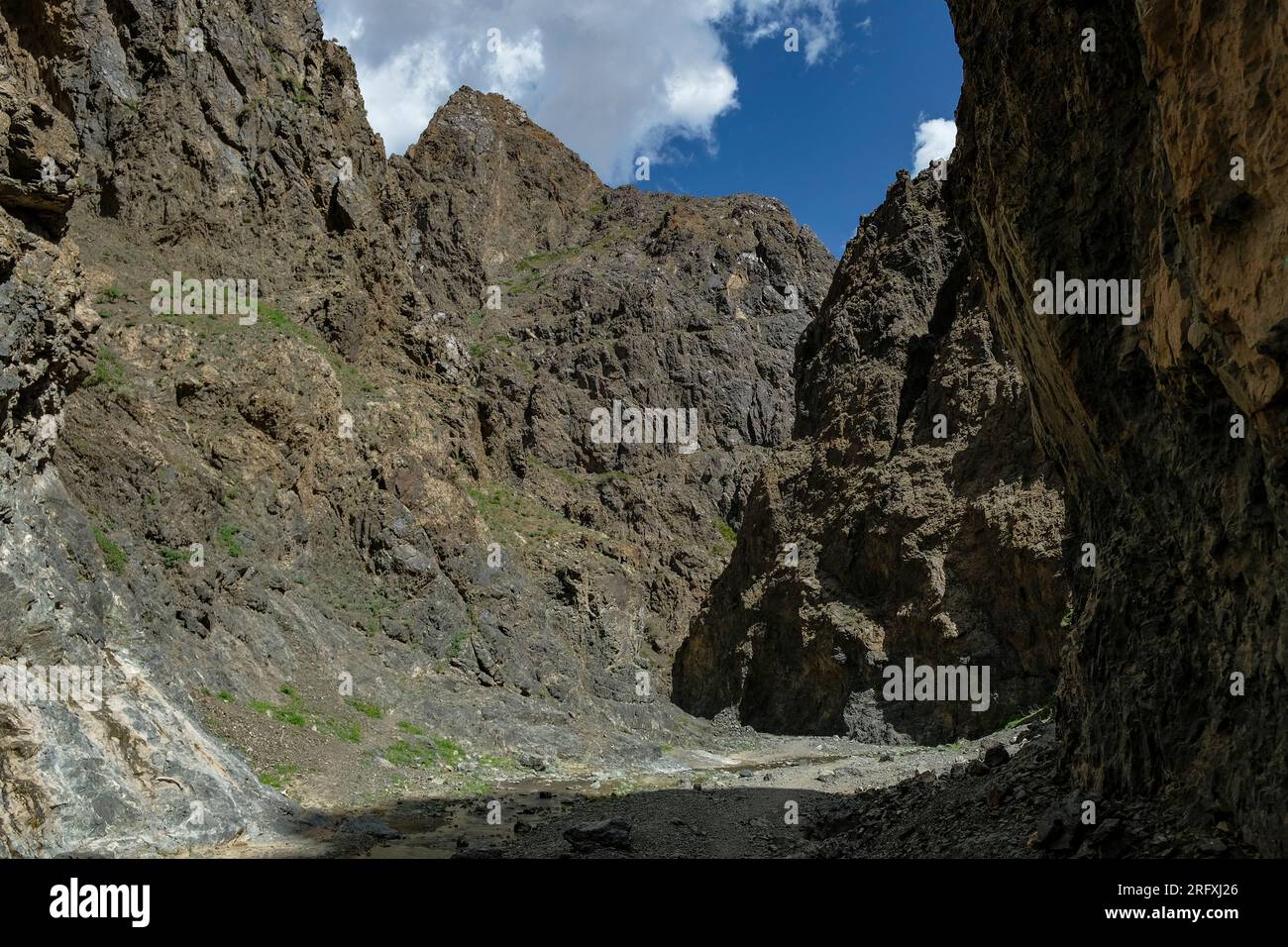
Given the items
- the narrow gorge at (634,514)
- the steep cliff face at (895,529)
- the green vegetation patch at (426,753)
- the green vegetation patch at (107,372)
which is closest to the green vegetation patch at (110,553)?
the narrow gorge at (634,514)

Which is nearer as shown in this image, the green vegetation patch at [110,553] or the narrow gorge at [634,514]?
the narrow gorge at [634,514]

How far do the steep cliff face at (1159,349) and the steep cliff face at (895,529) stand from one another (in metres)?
19.4

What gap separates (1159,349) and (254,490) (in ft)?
88.2

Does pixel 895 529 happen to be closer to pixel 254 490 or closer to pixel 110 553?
pixel 254 490

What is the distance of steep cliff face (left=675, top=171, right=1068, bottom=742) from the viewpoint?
33.1m

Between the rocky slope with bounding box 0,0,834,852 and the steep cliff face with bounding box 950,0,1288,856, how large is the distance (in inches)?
536

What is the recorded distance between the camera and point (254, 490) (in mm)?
28938

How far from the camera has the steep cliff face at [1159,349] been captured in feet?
22.9

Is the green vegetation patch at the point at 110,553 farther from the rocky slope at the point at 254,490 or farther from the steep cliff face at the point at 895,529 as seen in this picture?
the steep cliff face at the point at 895,529

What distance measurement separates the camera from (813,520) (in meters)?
44.3

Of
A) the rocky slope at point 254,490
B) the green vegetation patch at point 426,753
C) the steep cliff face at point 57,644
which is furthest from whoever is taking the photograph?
the green vegetation patch at point 426,753

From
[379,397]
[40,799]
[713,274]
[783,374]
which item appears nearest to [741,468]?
[783,374]

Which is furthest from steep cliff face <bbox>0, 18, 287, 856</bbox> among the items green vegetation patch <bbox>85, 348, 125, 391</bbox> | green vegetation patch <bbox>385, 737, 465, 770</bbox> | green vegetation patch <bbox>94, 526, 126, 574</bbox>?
green vegetation patch <bbox>85, 348, 125, 391</bbox>

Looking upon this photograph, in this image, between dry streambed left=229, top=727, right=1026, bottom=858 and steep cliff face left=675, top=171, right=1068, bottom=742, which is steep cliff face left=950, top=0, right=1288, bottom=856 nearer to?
dry streambed left=229, top=727, right=1026, bottom=858
